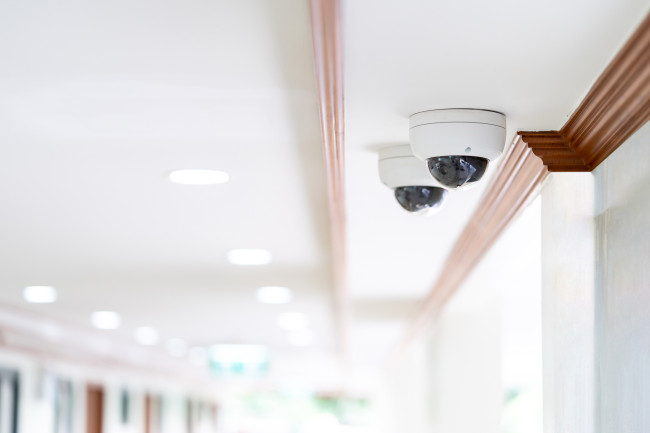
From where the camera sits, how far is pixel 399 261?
5031 mm

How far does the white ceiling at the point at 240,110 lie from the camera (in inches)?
80.1

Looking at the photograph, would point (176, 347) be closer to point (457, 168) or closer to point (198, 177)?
point (198, 177)

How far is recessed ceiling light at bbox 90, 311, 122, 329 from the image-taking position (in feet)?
27.5

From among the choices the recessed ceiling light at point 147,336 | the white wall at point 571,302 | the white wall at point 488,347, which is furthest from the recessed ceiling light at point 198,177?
the recessed ceiling light at point 147,336

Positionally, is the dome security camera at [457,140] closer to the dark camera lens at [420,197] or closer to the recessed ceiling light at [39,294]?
the dark camera lens at [420,197]

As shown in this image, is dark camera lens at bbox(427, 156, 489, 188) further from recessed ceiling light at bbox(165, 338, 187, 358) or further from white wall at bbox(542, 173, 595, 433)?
recessed ceiling light at bbox(165, 338, 187, 358)

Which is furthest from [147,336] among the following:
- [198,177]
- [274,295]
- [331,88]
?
[331,88]

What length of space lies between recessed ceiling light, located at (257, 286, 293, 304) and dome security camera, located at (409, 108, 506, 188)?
14.4ft

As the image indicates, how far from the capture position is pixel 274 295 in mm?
7215

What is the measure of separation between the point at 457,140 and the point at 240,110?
78cm

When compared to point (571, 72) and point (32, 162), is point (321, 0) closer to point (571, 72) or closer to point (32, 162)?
point (571, 72)

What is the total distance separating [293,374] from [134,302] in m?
8.60

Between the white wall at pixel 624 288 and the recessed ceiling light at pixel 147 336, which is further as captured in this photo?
the recessed ceiling light at pixel 147 336

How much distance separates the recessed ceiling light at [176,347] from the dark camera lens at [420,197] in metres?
8.22
